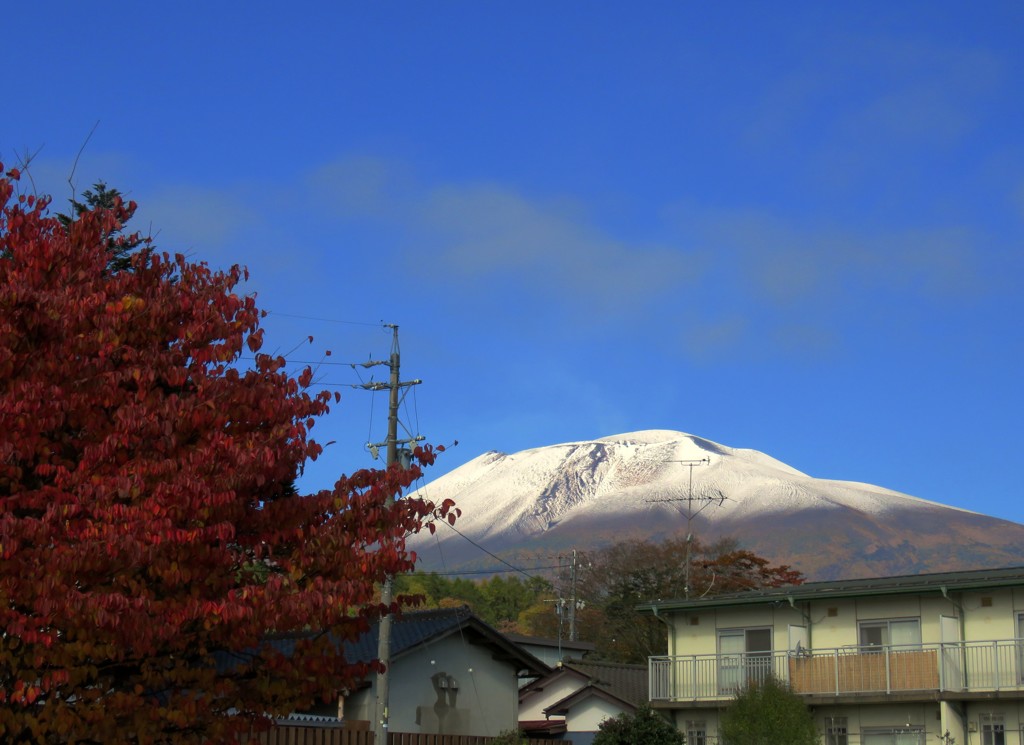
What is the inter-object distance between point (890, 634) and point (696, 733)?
6.76 meters

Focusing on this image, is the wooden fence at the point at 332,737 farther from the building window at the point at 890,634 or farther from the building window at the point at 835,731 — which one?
the building window at the point at 890,634

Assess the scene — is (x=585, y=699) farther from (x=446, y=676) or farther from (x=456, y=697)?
(x=446, y=676)

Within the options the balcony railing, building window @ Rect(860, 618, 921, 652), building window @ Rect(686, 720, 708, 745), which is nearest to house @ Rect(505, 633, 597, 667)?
building window @ Rect(686, 720, 708, 745)

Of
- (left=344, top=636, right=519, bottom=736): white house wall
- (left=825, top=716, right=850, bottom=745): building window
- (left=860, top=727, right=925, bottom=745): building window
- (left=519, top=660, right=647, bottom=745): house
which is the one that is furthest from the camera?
(left=519, top=660, right=647, bottom=745): house

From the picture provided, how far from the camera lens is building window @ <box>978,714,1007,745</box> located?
33562 mm

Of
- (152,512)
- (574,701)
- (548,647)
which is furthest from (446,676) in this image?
(152,512)

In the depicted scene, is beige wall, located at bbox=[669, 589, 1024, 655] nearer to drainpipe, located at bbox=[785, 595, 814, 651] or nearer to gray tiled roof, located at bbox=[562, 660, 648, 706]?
drainpipe, located at bbox=[785, 595, 814, 651]

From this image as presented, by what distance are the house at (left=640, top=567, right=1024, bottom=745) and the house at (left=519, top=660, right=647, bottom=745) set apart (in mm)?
7592

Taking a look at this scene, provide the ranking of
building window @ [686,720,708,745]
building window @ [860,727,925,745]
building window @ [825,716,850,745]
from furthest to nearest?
1. building window @ [686,720,708,745]
2. building window @ [825,716,850,745]
3. building window @ [860,727,925,745]

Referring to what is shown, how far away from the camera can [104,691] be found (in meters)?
12.5

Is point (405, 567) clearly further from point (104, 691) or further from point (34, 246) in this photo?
point (34, 246)

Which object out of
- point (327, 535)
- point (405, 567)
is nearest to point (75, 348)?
point (327, 535)

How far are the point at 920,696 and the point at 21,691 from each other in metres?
28.0

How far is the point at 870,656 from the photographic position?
1403 inches
